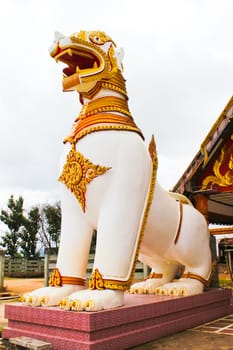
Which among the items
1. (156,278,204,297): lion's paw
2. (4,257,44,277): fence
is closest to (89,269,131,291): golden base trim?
(156,278,204,297): lion's paw

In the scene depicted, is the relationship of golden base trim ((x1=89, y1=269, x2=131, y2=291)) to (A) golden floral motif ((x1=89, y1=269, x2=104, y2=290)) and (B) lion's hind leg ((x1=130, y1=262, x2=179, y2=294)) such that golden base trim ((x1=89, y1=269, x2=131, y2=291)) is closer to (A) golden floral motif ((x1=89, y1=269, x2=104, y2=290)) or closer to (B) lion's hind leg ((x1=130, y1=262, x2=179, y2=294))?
(A) golden floral motif ((x1=89, y1=269, x2=104, y2=290))

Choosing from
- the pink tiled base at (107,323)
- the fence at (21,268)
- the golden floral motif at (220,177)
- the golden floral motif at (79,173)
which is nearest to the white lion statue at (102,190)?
the golden floral motif at (79,173)

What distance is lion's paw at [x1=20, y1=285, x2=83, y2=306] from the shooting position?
3330mm

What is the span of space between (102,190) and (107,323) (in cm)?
111

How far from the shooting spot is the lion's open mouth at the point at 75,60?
3532mm

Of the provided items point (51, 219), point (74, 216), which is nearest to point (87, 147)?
point (74, 216)

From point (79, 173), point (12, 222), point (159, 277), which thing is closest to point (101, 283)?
point (79, 173)

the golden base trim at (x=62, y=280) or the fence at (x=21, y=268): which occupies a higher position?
the golden base trim at (x=62, y=280)

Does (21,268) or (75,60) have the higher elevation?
(75,60)

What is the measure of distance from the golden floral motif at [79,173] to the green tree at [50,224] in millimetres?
23767

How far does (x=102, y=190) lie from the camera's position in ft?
11.2

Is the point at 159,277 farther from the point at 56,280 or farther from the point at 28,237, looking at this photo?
the point at 28,237

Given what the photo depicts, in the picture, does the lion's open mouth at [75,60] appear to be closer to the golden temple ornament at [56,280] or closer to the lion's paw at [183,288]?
the golden temple ornament at [56,280]

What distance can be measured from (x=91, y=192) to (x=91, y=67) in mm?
1232
